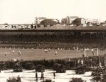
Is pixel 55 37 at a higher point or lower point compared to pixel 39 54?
higher

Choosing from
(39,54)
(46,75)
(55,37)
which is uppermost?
(55,37)

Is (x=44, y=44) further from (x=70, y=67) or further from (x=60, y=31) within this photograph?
(x=70, y=67)

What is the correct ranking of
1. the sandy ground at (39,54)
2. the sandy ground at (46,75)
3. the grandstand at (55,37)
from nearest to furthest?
the sandy ground at (46,75), the sandy ground at (39,54), the grandstand at (55,37)

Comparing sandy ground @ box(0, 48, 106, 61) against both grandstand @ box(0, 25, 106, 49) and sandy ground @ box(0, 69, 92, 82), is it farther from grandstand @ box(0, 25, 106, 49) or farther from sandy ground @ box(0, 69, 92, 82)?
sandy ground @ box(0, 69, 92, 82)

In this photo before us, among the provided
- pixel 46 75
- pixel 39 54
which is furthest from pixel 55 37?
pixel 46 75

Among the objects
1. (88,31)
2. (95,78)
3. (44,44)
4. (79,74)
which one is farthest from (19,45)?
(95,78)

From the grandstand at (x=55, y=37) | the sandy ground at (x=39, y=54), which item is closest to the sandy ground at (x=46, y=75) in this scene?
the sandy ground at (x=39, y=54)

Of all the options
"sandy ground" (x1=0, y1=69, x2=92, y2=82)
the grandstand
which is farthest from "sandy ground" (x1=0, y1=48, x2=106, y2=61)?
"sandy ground" (x1=0, y1=69, x2=92, y2=82)

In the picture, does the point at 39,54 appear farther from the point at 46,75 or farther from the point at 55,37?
the point at 55,37

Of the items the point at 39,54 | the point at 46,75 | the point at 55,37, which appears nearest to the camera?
the point at 46,75

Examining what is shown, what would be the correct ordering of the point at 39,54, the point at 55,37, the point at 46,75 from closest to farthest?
the point at 46,75
the point at 39,54
the point at 55,37

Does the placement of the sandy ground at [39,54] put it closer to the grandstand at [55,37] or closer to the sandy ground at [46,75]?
the grandstand at [55,37]
